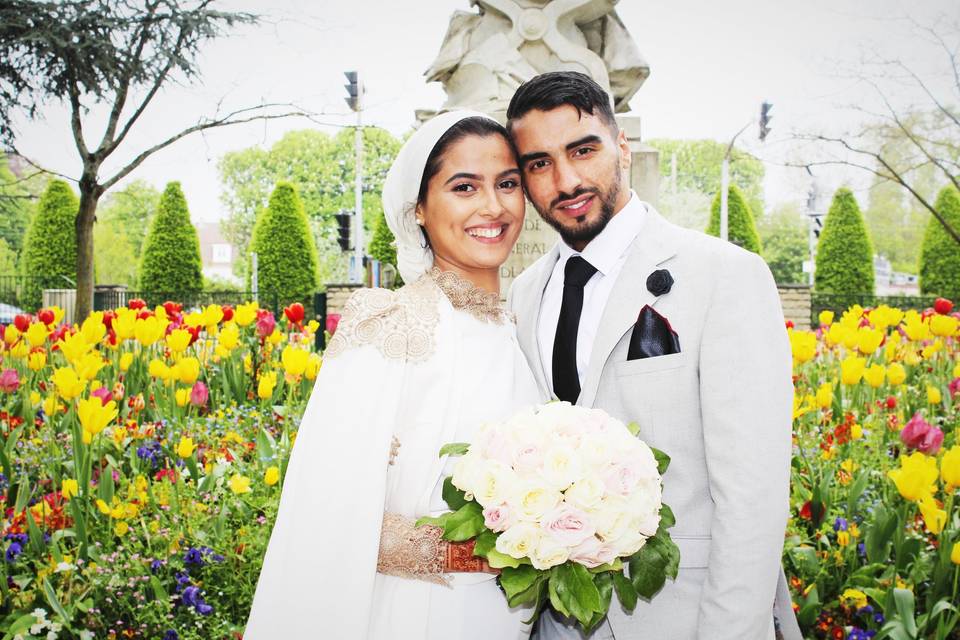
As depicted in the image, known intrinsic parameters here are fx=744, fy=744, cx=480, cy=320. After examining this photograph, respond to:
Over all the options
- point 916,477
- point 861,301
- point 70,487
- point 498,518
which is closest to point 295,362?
point 70,487

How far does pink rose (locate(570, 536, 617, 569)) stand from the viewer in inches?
56.5

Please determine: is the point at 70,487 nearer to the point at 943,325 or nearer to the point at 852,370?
the point at 852,370

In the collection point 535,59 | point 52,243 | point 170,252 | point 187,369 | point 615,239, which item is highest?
point 535,59

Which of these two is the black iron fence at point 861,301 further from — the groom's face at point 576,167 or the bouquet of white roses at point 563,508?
the bouquet of white roses at point 563,508

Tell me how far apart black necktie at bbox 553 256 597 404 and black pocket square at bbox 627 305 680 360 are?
22 centimetres

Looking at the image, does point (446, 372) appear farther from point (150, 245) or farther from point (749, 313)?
point (150, 245)

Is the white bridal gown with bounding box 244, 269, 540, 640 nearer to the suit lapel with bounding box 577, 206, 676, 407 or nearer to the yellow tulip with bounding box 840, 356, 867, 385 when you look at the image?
the suit lapel with bounding box 577, 206, 676, 407

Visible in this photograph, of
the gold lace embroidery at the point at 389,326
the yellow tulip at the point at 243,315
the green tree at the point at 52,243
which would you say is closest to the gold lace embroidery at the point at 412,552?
the gold lace embroidery at the point at 389,326

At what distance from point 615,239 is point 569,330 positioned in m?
0.29

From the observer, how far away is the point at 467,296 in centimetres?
218

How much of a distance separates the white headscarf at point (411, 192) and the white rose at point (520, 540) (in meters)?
1.04

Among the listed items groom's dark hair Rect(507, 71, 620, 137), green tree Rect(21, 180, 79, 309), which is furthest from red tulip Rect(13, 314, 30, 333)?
green tree Rect(21, 180, 79, 309)

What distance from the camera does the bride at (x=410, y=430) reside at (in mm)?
1800

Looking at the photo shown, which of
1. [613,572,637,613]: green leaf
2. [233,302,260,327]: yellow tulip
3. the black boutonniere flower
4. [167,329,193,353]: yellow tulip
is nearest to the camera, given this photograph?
[613,572,637,613]: green leaf
